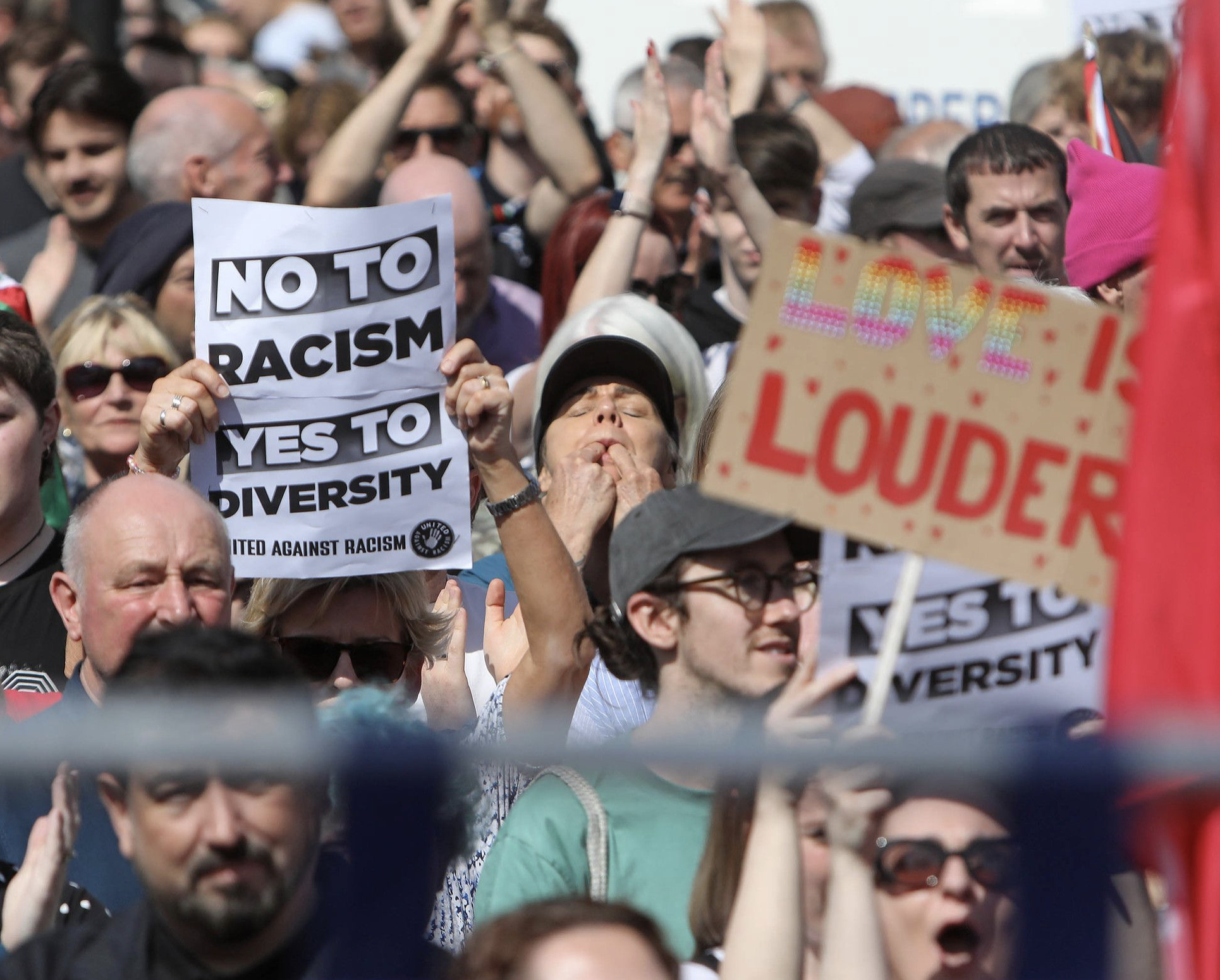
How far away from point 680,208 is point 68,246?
1.91m

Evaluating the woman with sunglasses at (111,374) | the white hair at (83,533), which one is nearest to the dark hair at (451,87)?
the woman with sunglasses at (111,374)

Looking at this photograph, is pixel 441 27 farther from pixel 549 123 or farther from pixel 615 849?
pixel 615 849

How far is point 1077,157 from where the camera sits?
455cm

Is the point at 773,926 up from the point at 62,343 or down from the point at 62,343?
down

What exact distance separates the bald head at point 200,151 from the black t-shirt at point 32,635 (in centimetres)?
202

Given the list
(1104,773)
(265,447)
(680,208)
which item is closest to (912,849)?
(1104,773)

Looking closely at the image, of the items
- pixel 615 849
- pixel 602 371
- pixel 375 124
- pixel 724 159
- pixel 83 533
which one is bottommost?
pixel 615 849

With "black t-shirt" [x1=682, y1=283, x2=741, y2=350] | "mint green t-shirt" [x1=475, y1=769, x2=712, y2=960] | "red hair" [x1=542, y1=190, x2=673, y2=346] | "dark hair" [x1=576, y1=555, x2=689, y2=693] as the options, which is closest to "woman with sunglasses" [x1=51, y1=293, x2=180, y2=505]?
"red hair" [x1=542, y1=190, x2=673, y2=346]

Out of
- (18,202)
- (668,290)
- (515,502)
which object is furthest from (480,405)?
(18,202)

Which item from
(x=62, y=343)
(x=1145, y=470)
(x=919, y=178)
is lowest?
(x=1145, y=470)

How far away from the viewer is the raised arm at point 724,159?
5.45m

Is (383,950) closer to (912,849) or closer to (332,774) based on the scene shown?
(332,774)

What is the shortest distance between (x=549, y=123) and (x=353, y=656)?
9.66 ft

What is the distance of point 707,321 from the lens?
19.2ft
